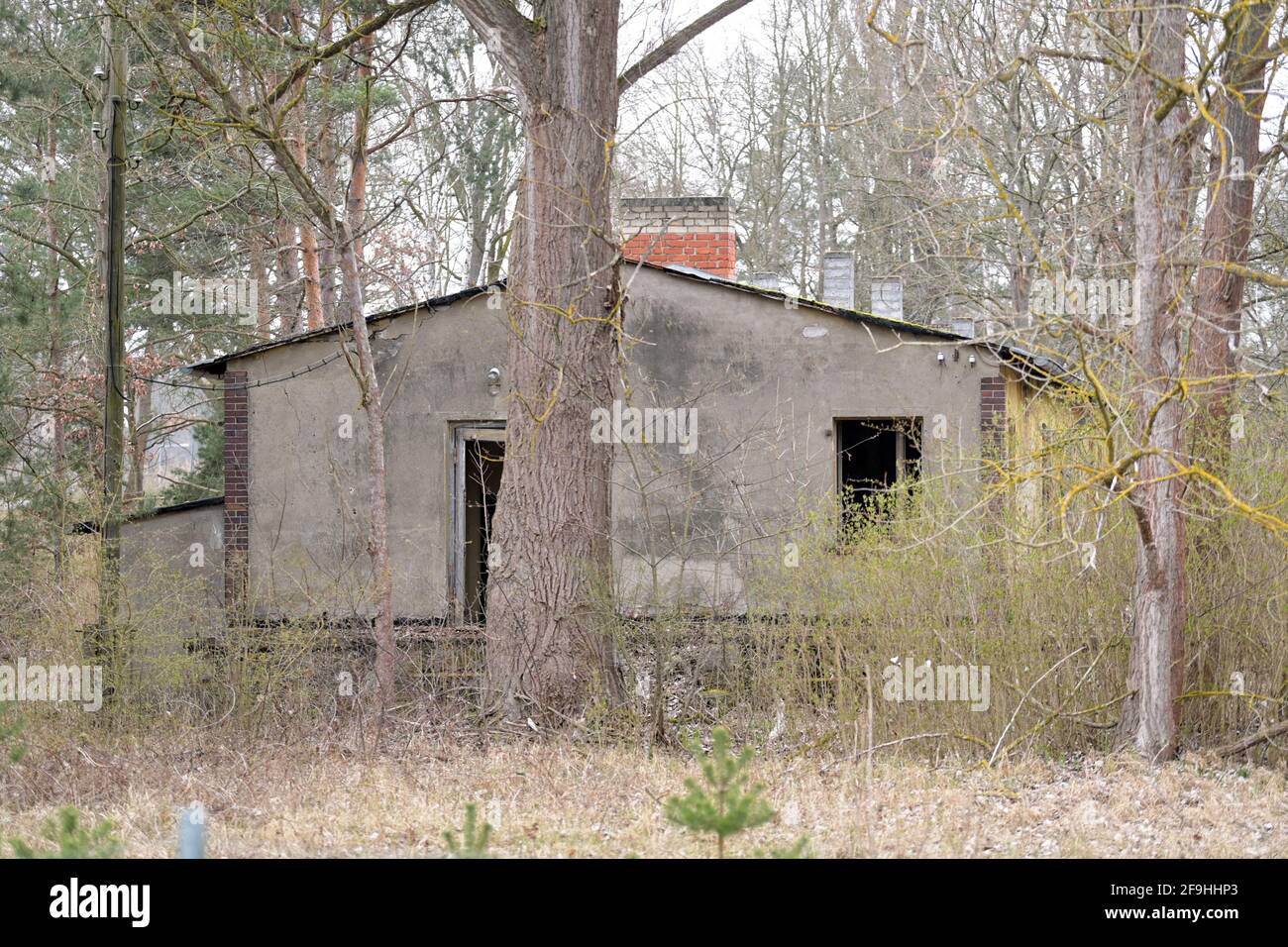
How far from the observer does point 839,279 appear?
59.2 feet

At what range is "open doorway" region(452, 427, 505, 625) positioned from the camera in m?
15.3

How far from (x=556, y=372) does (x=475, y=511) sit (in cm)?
620

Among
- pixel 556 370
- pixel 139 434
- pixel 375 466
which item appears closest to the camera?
pixel 556 370

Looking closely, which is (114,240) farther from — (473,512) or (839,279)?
(839,279)

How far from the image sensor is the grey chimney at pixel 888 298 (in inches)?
680

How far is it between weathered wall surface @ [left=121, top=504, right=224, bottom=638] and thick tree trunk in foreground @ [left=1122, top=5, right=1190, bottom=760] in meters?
8.08

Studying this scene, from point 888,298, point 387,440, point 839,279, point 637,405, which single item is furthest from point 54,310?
point 888,298

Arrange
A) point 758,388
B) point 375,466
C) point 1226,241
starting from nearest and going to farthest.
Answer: point 1226,241 → point 375,466 → point 758,388

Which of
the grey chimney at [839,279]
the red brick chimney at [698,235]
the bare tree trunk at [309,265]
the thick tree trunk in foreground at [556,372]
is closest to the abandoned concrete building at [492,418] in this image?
the red brick chimney at [698,235]

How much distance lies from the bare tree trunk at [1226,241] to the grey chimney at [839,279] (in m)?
7.11

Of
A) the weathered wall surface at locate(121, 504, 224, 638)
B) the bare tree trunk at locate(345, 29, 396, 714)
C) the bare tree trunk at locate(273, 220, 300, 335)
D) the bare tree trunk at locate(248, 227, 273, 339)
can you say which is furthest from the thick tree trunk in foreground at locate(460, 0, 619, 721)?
the bare tree trunk at locate(248, 227, 273, 339)

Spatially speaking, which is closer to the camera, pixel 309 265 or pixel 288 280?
pixel 309 265

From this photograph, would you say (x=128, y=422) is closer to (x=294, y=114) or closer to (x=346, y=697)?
(x=294, y=114)

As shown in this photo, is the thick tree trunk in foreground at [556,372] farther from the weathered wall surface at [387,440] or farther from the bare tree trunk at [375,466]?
the weathered wall surface at [387,440]
